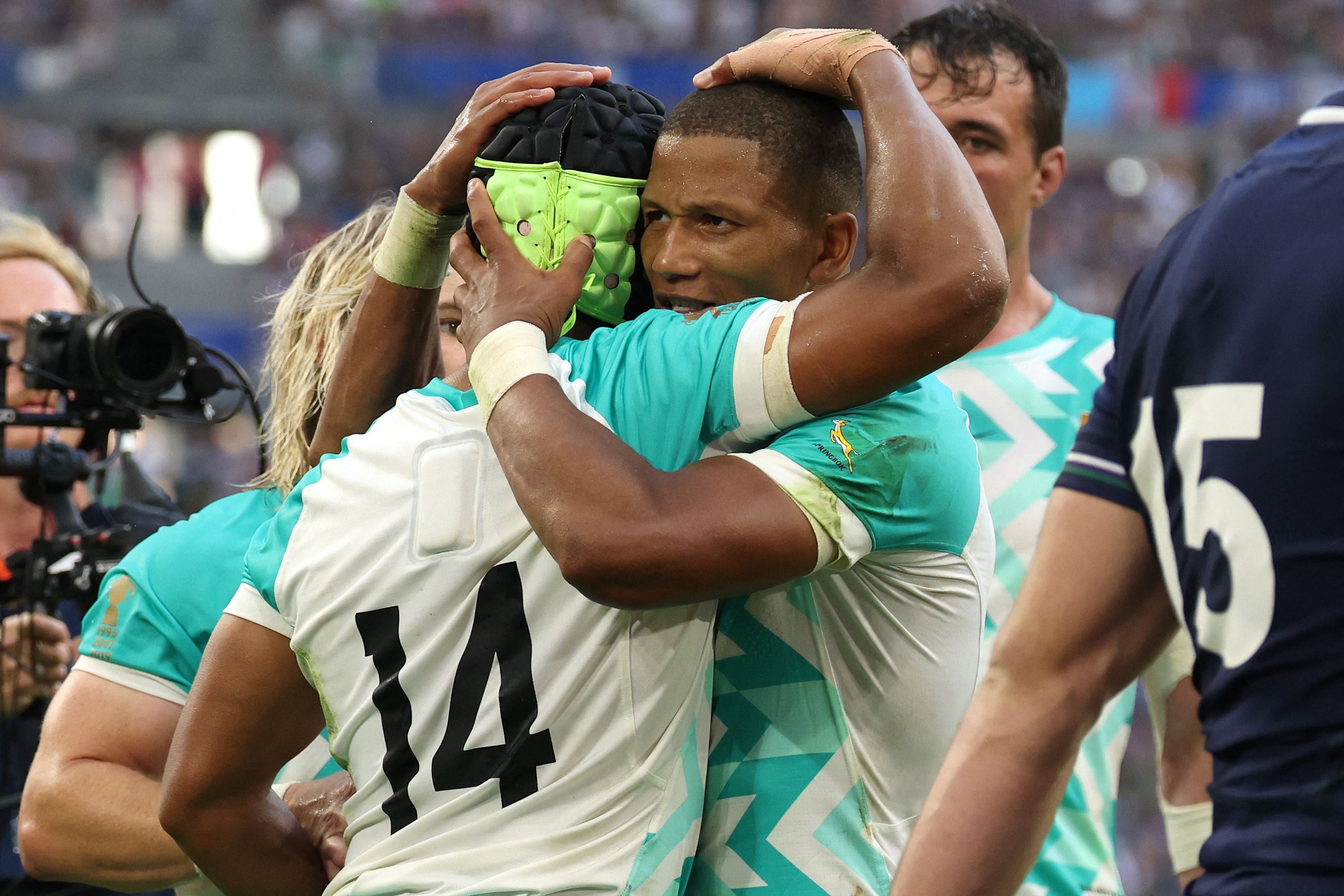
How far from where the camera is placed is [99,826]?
2199 mm

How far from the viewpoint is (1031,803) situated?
150 cm

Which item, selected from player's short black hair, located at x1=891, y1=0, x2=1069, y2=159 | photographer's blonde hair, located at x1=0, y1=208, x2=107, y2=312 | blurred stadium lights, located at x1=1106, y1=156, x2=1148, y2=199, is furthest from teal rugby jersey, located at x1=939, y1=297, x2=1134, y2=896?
blurred stadium lights, located at x1=1106, y1=156, x2=1148, y2=199

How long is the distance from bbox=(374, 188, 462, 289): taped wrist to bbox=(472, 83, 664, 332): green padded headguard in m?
0.17

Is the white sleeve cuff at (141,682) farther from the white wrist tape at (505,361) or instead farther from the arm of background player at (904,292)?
the arm of background player at (904,292)

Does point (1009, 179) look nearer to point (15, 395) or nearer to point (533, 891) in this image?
point (533, 891)

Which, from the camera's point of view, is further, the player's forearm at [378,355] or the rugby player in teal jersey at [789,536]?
the player's forearm at [378,355]

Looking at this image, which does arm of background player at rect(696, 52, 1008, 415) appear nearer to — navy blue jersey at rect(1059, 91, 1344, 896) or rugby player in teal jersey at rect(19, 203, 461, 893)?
navy blue jersey at rect(1059, 91, 1344, 896)

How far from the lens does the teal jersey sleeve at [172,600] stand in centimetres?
231

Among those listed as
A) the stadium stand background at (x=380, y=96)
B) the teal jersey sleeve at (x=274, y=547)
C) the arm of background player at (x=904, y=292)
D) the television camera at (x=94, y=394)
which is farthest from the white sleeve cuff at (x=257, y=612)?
the stadium stand background at (x=380, y=96)

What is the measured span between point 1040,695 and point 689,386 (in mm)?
513

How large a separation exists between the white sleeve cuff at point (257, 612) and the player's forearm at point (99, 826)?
1.85 feet

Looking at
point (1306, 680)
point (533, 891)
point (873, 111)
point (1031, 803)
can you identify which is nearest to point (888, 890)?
point (1031, 803)

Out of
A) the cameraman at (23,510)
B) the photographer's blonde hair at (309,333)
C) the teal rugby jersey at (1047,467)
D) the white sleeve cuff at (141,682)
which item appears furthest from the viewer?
the cameraman at (23,510)

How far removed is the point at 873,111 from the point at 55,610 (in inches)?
93.0
